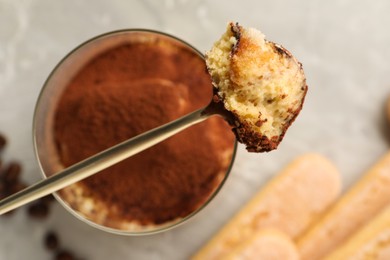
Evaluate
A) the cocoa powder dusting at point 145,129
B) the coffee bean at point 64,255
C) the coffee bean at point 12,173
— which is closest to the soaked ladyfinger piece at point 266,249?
the cocoa powder dusting at point 145,129

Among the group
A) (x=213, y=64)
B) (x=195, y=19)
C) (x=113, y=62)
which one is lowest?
(x=213, y=64)

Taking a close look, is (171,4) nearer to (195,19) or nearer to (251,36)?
(195,19)

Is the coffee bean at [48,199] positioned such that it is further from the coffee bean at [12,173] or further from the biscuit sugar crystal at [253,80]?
the biscuit sugar crystal at [253,80]

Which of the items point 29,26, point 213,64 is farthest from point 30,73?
point 213,64

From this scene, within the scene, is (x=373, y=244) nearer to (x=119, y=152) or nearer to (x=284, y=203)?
(x=284, y=203)

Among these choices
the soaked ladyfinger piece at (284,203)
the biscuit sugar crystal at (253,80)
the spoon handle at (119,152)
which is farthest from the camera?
the soaked ladyfinger piece at (284,203)

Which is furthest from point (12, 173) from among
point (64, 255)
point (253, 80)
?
point (253, 80)

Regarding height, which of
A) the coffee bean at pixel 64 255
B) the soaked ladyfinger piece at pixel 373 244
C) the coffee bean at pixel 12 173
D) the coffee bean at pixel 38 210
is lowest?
the soaked ladyfinger piece at pixel 373 244
